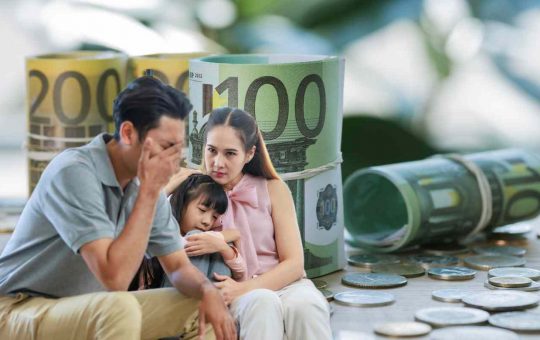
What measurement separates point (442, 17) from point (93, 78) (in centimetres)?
119

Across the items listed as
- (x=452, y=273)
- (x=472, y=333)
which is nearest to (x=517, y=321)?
(x=472, y=333)

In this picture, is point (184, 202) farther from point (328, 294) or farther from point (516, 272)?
point (516, 272)

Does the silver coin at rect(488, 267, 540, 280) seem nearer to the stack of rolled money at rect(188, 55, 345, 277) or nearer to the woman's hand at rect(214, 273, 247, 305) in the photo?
the stack of rolled money at rect(188, 55, 345, 277)

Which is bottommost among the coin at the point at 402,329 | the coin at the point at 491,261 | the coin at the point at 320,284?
the coin at the point at 402,329

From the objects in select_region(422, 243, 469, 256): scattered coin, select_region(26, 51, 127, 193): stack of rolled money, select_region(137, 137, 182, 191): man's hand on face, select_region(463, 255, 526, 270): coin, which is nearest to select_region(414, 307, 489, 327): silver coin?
select_region(463, 255, 526, 270): coin

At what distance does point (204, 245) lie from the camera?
1773 mm

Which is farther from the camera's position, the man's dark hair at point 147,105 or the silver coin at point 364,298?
the silver coin at point 364,298

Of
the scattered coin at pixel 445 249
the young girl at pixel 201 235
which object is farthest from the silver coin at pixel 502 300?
the young girl at pixel 201 235

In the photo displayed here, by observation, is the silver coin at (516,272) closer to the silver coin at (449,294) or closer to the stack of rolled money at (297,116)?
the silver coin at (449,294)

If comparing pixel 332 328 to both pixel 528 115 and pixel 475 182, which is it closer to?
pixel 475 182

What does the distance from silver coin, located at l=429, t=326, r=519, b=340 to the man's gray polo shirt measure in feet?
1.48

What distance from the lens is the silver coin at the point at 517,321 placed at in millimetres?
1894

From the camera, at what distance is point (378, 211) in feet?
8.25

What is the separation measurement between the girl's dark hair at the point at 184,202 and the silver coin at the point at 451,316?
403 mm
